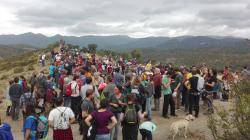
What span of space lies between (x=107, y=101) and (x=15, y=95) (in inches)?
277

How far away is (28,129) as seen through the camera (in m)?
7.42

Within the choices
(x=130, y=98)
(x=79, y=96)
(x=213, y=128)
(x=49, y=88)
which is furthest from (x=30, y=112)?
(x=49, y=88)

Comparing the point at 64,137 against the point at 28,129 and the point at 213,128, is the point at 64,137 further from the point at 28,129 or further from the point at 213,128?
the point at 213,128

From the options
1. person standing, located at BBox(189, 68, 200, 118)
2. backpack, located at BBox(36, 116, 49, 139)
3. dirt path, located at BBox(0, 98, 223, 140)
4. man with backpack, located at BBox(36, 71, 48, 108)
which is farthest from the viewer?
person standing, located at BBox(189, 68, 200, 118)

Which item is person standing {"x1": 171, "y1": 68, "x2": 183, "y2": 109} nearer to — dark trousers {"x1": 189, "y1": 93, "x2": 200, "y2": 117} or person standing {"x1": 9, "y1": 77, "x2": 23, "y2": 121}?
dark trousers {"x1": 189, "y1": 93, "x2": 200, "y2": 117}

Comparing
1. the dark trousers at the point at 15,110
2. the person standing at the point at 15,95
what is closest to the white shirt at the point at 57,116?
the person standing at the point at 15,95

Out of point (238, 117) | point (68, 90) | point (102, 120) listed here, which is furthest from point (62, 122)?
point (68, 90)

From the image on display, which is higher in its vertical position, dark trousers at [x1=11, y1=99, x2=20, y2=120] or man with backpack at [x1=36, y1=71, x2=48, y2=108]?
man with backpack at [x1=36, y1=71, x2=48, y2=108]

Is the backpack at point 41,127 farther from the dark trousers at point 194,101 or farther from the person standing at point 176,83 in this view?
the person standing at point 176,83

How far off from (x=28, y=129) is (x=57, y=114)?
2.24ft

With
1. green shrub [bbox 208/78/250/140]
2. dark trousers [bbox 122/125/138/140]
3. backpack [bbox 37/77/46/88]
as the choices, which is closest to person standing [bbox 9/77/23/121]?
backpack [bbox 37/77/46/88]

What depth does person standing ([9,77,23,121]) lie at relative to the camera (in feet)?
45.0

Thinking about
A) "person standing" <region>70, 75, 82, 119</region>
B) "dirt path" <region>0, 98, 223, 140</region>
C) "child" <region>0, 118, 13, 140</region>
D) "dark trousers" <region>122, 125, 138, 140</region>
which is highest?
"child" <region>0, 118, 13, 140</region>

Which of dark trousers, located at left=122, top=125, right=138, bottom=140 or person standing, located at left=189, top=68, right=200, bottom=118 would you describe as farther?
person standing, located at left=189, top=68, right=200, bottom=118
